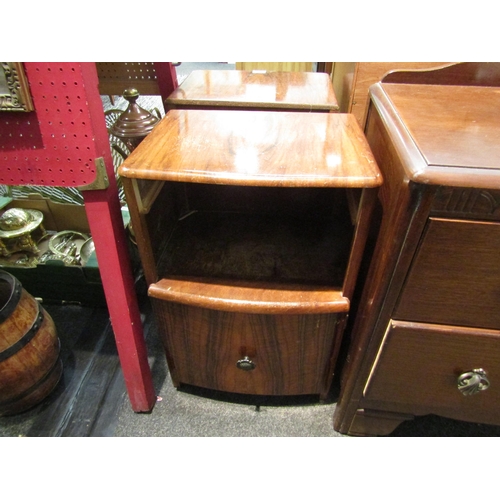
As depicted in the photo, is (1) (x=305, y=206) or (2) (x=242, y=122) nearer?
(2) (x=242, y=122)

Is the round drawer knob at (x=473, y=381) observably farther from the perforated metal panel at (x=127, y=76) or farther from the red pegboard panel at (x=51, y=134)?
the perforated metal panel at (x=127, y=76)

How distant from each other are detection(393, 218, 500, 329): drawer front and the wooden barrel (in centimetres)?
85

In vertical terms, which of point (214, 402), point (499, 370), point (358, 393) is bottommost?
point (214, 402)

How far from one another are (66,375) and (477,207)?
112cm

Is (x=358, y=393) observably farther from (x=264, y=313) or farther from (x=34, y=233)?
(x=34, y=233)

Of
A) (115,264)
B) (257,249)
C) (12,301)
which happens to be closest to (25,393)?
(12,301)

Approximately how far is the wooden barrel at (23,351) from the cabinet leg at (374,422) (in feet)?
2.64

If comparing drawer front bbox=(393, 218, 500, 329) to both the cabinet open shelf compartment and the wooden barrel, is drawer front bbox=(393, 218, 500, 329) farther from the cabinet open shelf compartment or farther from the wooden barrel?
the wooden barrel

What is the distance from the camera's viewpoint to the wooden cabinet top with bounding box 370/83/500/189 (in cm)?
47

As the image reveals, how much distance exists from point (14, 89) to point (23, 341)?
23.8 inches

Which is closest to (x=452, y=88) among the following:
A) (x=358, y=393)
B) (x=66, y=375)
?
(x=358, y=393)

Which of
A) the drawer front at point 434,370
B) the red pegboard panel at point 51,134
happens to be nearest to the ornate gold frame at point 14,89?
the red pegboard panel at point 51,134

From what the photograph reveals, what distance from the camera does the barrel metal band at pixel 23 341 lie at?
2.78ft

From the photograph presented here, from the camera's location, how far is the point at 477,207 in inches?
19.5
